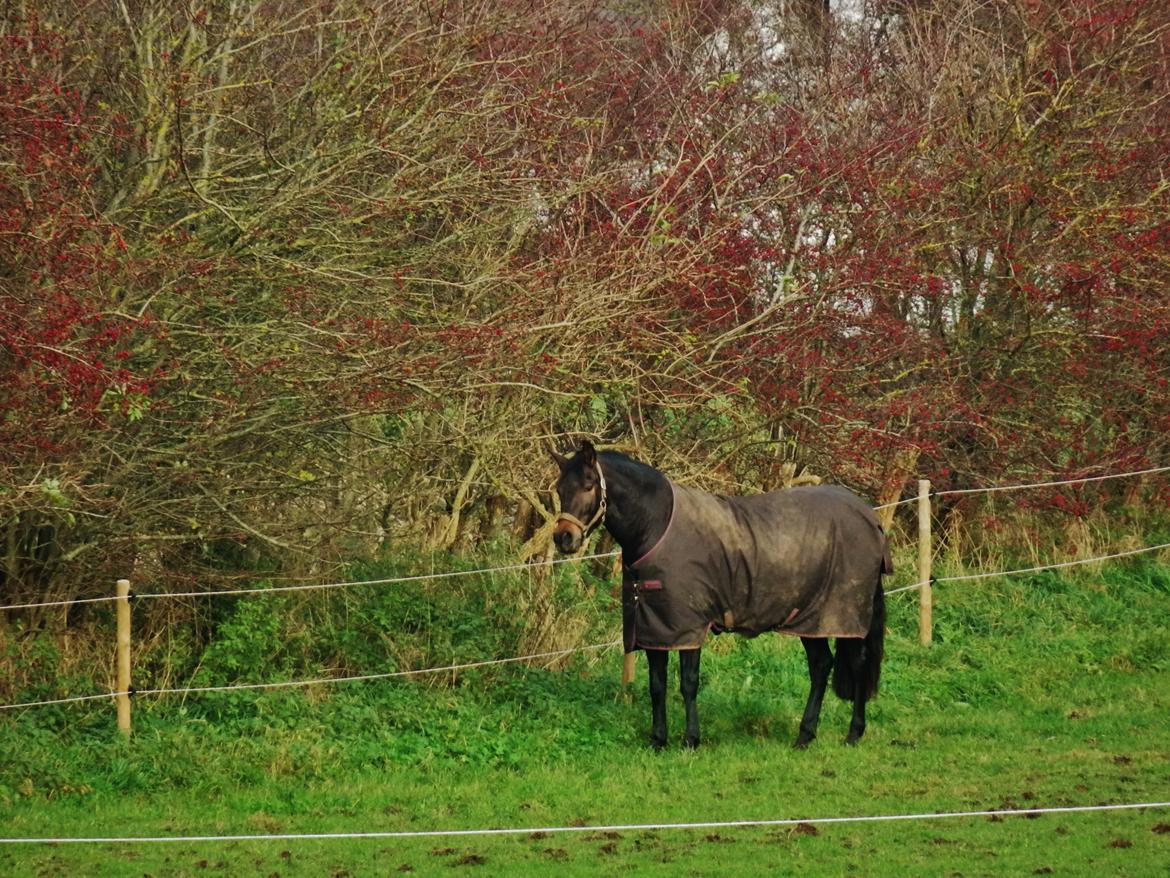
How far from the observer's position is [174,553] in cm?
1163

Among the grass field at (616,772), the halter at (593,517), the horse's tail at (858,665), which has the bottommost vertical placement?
the grass field at (616,772)

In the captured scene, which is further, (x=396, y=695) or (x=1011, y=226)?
(x=1011, y=226)

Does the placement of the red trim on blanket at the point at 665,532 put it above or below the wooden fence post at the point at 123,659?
above

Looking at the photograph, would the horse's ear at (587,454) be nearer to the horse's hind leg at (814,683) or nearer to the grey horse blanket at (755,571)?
the grey horse blanket at (755,571)

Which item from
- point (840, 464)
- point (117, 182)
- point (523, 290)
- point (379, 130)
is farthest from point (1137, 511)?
point (117, 182)

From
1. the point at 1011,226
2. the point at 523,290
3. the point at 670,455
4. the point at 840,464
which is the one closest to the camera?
the point at 523,290

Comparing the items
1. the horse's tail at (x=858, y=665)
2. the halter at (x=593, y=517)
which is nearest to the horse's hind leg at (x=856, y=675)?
the horse's tail at (x=858, y=665)

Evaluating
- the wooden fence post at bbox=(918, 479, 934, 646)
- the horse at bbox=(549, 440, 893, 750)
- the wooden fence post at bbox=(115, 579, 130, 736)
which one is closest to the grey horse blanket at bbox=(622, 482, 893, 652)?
the horse at bbox=(549, 440, 893, 750)

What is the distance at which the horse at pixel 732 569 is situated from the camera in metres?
10.2

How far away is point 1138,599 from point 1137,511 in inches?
96.4

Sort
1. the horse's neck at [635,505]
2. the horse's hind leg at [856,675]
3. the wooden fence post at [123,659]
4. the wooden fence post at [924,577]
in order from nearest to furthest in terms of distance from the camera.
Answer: the wooden fence post at [123,659] < the horse's neck at [635,505] < the horse's hind leg at [856,675] < the wooden fence post at [924,577]

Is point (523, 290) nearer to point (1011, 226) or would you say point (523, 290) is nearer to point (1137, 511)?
point (1011, 226)

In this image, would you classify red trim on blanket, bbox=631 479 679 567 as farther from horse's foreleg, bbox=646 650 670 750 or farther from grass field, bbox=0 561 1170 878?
grass field, bbox=0 561 1170 878

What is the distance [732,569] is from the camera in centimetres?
1041
